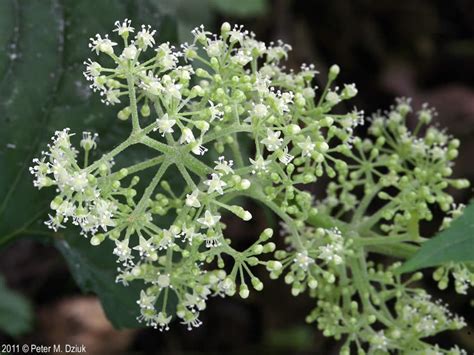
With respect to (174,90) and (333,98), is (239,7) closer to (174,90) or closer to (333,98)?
(333,98)

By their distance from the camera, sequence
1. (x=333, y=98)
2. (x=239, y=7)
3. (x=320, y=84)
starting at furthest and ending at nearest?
(x=239, y=7) → (x=320, y=84) → (x=333, y=98)

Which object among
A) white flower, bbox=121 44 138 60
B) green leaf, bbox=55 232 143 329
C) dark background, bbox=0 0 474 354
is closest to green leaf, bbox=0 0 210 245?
green leaf, bbox=55 232 143 329

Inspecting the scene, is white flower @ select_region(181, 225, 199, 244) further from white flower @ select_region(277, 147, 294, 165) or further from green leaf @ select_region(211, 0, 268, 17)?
green leaf @ select_region(211, 0, 268, 17)

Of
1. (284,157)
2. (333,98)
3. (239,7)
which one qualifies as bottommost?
(284,157)

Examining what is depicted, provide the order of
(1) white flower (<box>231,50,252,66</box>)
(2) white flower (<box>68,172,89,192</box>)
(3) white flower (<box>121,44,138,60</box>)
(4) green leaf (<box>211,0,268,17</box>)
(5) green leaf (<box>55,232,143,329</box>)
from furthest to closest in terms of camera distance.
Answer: (4) green leaf (<box>211,0,268,17</box>) → (5) green leaf (<box>55,232,143,329</box>) → (1) white flower (<box>231,50,252,66</box>) → (3) white flower (<box>121,44,138,60</box>) → (2) white flower (<box>68,172,89,192</box>)

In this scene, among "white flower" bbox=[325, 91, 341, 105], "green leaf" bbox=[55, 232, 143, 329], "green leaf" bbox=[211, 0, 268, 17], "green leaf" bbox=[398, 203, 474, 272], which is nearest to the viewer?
"green leaf" bbox=[398, 203, 474, 272]

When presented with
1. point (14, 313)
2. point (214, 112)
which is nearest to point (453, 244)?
point (214, 112)
